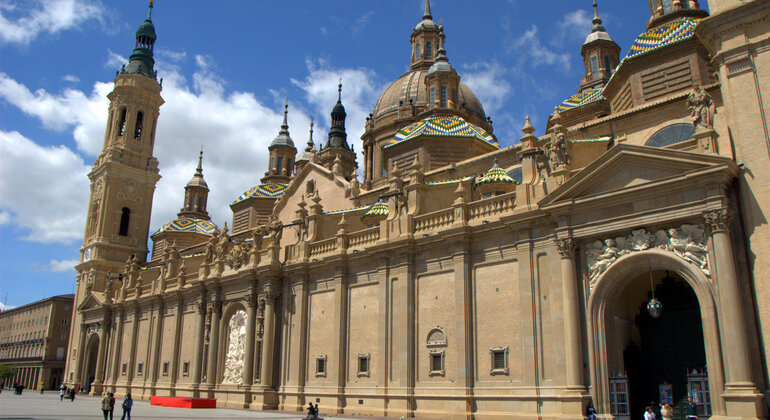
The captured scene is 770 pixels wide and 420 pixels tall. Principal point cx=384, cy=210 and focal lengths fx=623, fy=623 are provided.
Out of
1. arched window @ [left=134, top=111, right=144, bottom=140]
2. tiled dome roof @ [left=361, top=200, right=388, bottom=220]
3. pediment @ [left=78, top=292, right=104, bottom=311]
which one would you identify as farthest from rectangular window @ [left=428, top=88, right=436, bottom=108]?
arched window @ [left=134, top=111, right=144, bottom=140]

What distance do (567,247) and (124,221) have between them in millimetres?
51612

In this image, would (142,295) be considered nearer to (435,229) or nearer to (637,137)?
(435,229)

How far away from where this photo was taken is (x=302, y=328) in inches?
1171

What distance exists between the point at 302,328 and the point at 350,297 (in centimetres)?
333

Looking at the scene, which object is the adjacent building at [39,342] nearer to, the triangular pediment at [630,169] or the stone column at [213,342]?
the stone column at [213,342]

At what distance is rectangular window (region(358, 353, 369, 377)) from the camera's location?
86.6 ft

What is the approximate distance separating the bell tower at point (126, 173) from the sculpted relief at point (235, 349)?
28.1 metres

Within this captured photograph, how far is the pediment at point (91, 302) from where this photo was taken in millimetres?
50781

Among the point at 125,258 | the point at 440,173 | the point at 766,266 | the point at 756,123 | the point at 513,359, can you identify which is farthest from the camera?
the point at 125,258

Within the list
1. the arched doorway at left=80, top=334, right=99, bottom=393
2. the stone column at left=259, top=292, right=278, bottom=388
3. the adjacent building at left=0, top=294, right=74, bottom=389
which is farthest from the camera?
the adjacent building at left=0, top=294, right=74, bottom=389

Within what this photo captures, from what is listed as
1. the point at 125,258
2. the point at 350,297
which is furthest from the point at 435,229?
the point at 125,258

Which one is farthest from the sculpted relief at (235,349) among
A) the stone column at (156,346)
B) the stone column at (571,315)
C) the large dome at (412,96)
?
the large dome at (412,96)

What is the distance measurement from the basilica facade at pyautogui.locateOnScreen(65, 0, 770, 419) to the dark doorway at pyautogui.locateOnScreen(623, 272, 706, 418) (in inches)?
2.1

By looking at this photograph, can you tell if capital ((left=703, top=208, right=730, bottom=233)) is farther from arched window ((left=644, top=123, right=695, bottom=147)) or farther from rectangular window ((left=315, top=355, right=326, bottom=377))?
rectangular window ((left=315, top=355, right=326, bottom=377))
